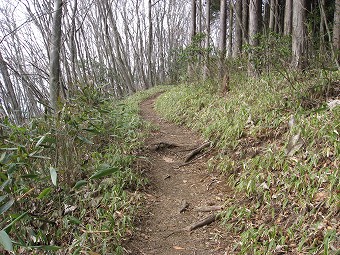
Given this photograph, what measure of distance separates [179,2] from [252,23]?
1988cm

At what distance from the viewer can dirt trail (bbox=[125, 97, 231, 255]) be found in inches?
114

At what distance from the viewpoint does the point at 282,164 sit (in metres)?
3.32

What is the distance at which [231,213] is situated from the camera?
3.18m

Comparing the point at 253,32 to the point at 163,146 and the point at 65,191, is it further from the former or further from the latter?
the point at 65,191

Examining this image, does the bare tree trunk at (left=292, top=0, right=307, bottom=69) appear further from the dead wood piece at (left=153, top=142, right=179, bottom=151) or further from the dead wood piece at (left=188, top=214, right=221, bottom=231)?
the dead wood piece at (left=188, top=214, right=221, bottom=231)

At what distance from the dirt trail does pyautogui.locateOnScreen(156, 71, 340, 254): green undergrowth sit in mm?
244

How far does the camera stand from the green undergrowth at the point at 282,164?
2.50 meters

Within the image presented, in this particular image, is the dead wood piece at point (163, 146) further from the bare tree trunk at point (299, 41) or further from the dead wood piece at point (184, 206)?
the bare tree trunk at point (299, 41)

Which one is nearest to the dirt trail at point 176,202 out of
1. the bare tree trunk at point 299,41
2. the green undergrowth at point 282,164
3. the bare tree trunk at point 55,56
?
the green undergrowth at point 282,164

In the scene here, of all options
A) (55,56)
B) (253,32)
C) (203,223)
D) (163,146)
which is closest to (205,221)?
(203,223)

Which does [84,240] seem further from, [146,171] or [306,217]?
[306,217]

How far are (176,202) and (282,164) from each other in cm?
148

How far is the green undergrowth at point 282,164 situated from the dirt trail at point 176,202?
24cm

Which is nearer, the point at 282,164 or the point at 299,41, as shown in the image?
the point at 282,164
